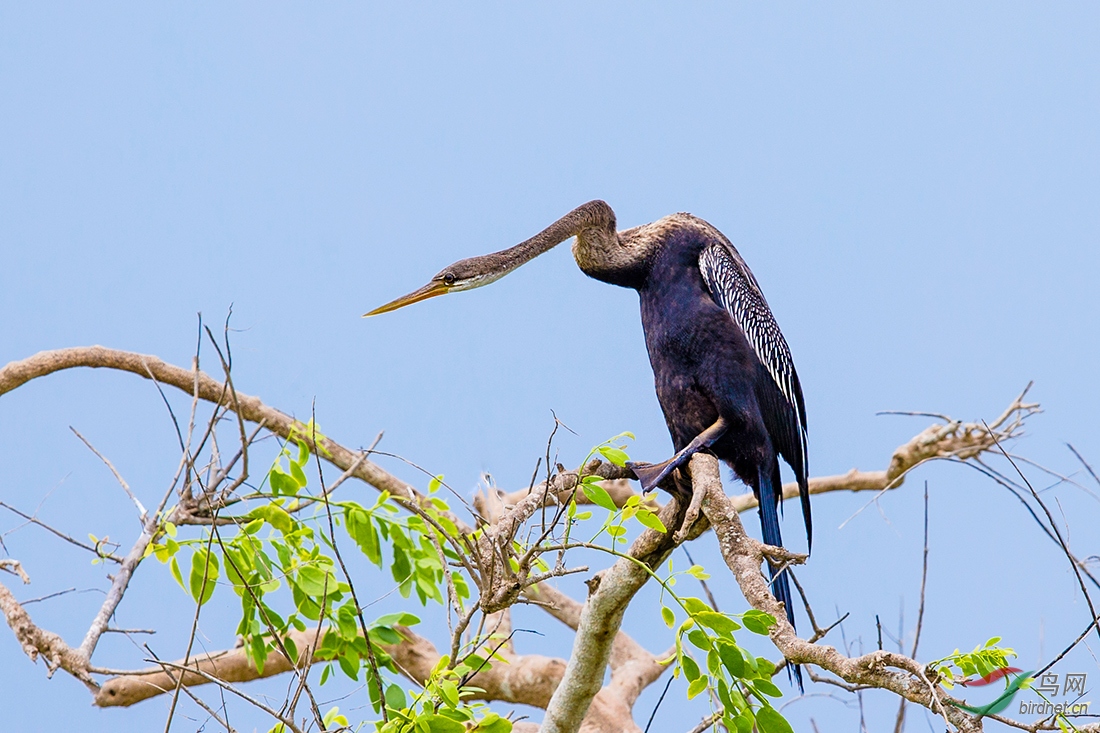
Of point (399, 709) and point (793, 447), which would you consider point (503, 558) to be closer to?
point (399, 709)

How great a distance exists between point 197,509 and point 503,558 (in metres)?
0.80

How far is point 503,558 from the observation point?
1420 mm

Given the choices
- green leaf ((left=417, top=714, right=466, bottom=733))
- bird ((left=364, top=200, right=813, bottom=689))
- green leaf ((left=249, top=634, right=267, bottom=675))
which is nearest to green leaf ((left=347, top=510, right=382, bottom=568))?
green leaf ((left=249, top=634, right=267, bottom=675))

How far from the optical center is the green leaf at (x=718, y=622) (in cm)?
131

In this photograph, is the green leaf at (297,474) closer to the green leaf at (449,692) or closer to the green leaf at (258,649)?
the green leaf at (258,649)

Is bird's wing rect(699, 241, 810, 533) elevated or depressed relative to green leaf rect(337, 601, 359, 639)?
elevated

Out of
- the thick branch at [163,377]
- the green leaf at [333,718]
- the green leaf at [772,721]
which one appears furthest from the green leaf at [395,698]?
the thick branch at [163,377]

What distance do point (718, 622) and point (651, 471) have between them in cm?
62

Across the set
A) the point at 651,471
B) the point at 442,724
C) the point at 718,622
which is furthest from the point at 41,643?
the point at 718,622

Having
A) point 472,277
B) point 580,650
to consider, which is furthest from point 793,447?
point 472,277

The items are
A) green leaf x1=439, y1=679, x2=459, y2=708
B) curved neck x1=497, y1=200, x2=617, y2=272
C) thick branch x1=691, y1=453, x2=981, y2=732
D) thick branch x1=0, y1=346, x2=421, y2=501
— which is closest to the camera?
thick branch x1=691, y1=453, x2=981, y2=732

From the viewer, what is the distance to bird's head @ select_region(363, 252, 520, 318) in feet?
6.58

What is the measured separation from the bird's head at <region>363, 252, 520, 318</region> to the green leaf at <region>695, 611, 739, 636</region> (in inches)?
35.4

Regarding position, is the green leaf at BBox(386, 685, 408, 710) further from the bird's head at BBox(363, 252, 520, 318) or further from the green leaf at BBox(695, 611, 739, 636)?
the bird's head at BBox(363, 252, 520, 318)
